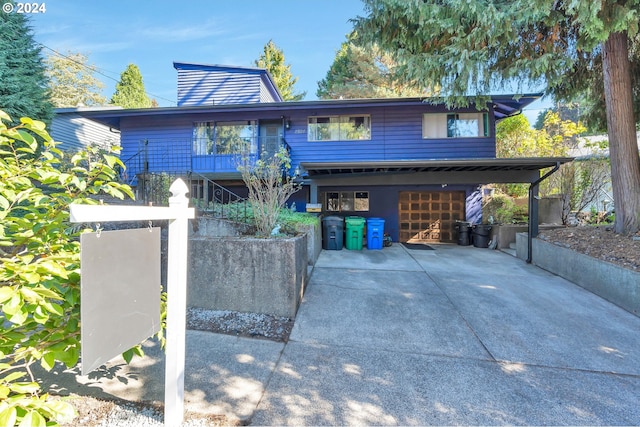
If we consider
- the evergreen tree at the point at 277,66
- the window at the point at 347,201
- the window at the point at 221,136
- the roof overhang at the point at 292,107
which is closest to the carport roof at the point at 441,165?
the window at the point at 347,201

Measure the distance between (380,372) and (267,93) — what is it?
43.9 ft

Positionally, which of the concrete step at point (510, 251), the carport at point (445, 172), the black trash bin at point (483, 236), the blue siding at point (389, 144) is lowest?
the concrete step at point (510, 251)

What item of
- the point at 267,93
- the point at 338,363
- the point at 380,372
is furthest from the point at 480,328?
the point at 267,93

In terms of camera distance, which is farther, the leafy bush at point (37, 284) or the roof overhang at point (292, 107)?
the roof overhang at point (292, 107)

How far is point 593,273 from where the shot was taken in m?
4.96

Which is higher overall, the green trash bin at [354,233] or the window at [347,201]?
the window at [347,201]

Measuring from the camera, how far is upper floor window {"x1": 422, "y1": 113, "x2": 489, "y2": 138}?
9.72 meters

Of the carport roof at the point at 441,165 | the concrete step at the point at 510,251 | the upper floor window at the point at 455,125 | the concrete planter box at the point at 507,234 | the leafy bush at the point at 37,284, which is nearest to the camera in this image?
the leafy bush at the point at 37,284

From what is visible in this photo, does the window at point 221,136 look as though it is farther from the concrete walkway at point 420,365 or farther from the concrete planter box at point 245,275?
the concrete walkway at point 420,365

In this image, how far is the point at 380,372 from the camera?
263cm

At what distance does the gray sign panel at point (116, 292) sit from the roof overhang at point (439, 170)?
6264 mm

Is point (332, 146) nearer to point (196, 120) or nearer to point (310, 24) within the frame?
point (310, 24)

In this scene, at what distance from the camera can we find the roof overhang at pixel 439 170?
7.12 meters

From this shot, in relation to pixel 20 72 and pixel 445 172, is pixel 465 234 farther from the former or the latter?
pixel 20 72
